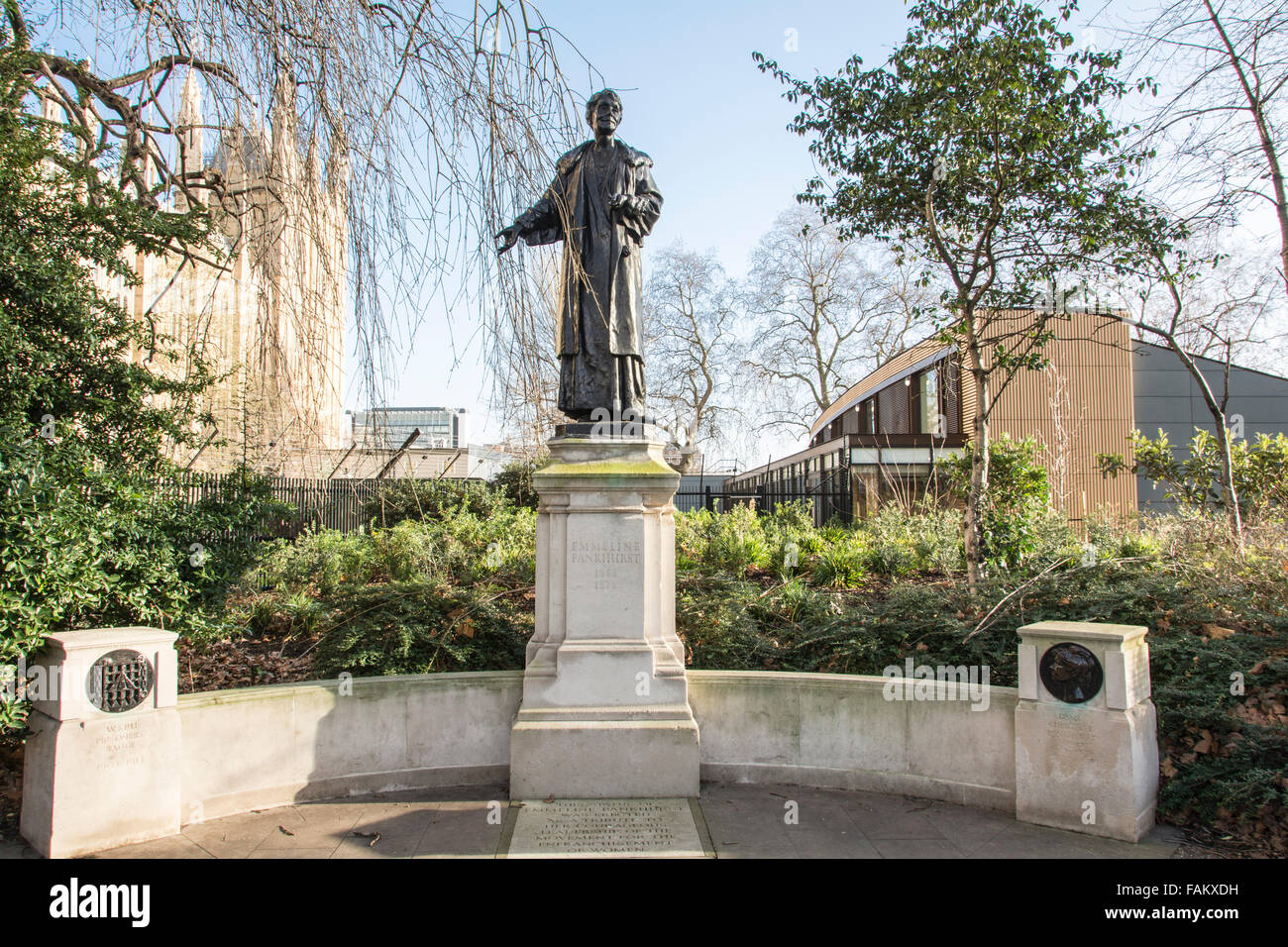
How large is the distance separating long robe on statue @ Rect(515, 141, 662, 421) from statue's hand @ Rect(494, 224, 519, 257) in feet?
8.38

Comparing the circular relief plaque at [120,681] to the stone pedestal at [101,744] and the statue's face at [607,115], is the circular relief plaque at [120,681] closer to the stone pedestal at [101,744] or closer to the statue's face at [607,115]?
the stone pedestal at [101,744]

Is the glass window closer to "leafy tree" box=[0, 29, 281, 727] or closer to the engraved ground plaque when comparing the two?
the engraved ground plaque

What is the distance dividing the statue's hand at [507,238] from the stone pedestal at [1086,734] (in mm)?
3920

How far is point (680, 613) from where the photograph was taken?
7199 mm

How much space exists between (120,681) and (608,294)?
3918 mm

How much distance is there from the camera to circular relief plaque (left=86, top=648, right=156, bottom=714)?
449 centimetres

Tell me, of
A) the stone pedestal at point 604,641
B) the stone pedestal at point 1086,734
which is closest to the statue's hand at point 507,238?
the stone pedestal at point 604,641

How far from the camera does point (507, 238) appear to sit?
3.16 metres

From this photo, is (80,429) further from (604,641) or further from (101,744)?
(604,641)

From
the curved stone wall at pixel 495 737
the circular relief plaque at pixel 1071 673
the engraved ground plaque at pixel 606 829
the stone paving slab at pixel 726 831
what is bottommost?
the stone paving slab at pixel 726 831

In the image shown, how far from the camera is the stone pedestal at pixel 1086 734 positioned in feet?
15.3

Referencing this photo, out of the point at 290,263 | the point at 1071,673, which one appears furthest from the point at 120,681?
the point at 1071,673

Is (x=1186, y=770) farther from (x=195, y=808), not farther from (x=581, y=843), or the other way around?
(x=195, y=808)

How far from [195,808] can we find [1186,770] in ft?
19.9
